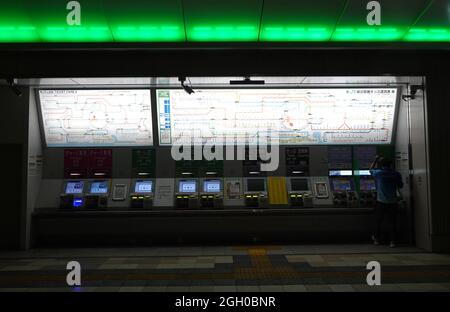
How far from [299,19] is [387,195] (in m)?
3.95

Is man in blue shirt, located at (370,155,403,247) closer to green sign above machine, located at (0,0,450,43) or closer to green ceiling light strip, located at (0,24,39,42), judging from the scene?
green sign above machine, located at (0,0,450,43)

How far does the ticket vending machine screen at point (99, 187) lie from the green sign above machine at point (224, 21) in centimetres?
343

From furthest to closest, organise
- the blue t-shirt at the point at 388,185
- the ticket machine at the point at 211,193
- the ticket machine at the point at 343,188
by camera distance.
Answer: the ticket machine at the point at 343,188, the ticket machine at the point at 211,193, the blue t-shirt at the point at 388,185

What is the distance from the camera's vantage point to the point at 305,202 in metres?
8.44

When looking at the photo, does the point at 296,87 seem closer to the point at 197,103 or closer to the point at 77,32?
the point at 197,103

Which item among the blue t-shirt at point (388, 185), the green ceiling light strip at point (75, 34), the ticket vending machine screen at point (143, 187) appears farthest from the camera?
the ticket vending machine screen at point (143, 187)

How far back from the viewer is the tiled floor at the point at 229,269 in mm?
5359

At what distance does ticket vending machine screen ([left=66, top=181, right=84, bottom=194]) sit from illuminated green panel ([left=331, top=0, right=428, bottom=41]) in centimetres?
573

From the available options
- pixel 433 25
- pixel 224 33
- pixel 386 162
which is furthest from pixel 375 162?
pixel 224 33

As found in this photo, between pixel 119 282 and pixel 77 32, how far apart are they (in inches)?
142

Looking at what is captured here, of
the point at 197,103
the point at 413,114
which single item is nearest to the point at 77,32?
the point at 197,103

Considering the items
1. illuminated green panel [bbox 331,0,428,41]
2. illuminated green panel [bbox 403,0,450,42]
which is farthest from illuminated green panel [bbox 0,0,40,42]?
illuminated green panel [bbox 403,0,450,42]

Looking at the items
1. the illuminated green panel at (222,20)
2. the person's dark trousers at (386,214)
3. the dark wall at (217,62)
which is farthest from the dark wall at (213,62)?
the person's dark trousers at (386,214)

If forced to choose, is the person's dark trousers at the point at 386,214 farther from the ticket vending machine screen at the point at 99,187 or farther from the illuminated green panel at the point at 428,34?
the ticket vending machine screen at the point at 99,187
